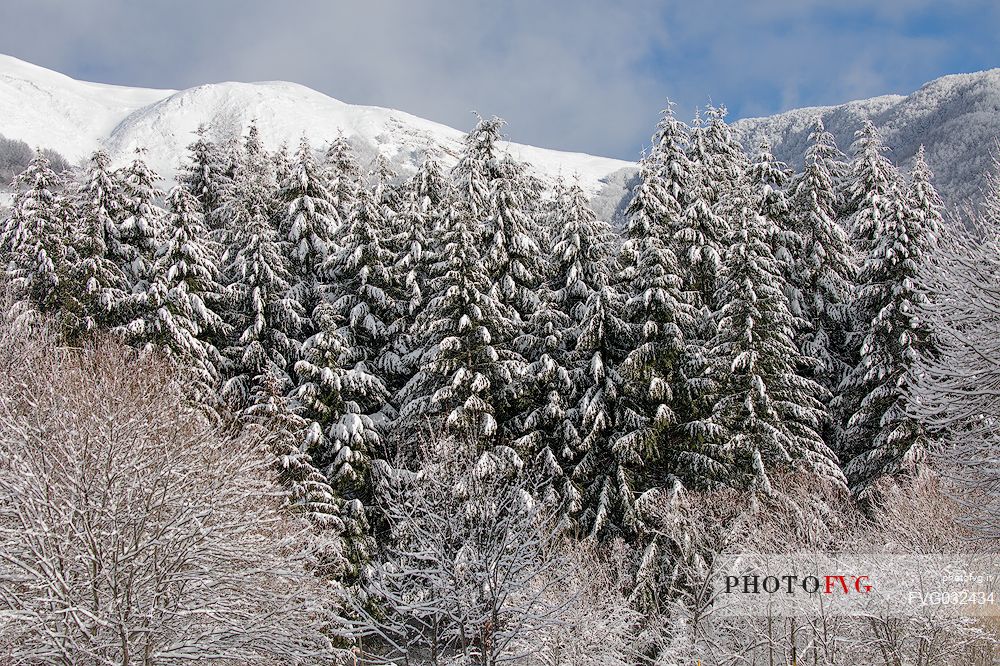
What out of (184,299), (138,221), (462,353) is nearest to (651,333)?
(462,353)

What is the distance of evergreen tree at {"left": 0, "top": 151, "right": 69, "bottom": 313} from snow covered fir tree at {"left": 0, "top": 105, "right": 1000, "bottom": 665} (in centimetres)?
10

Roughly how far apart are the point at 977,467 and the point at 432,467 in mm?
12906

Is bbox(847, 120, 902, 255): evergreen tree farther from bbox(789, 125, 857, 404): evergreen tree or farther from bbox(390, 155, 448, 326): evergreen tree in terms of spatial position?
bbox(390, 155, 448, 326): evergreen tree

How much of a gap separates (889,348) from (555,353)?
1134 cm

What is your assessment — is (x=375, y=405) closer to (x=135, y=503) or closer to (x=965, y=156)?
(x=135, y=503)

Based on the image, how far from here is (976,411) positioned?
587 inches

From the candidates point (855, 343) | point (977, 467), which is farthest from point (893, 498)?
point (855, 343)

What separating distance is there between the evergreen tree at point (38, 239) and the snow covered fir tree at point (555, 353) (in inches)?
4.1

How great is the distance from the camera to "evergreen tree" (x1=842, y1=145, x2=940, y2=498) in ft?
75.9

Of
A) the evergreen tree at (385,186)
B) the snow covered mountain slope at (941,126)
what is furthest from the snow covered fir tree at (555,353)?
the snow covered mountain slope at (941,126)

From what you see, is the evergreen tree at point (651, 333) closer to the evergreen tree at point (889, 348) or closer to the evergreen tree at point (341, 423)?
the evergreen tree at point (889, 348)

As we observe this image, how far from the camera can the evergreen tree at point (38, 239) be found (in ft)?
81.6

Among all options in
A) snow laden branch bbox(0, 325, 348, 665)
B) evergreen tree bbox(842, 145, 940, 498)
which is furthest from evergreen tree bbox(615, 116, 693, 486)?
snow laden branch bbox(0, 325, 348, 665)

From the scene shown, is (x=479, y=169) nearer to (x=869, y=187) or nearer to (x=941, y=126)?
(x=869, y=187)
